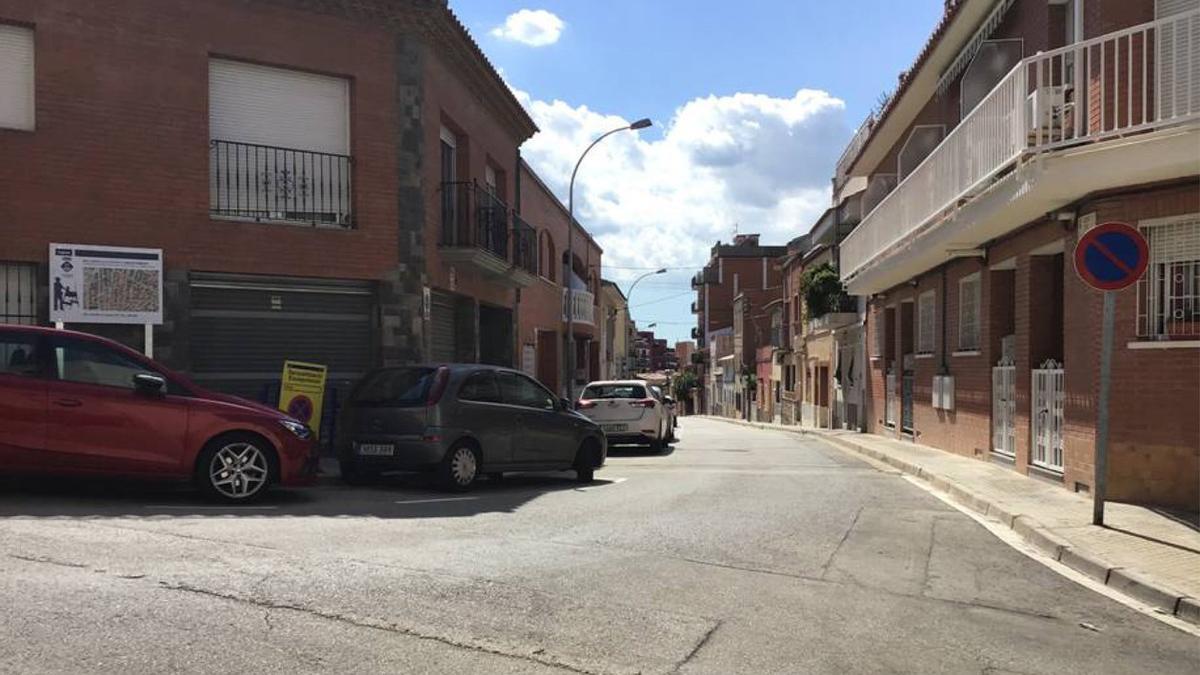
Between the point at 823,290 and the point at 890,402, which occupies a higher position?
the point at 823,290

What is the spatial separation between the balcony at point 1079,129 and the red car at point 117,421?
8612 mm

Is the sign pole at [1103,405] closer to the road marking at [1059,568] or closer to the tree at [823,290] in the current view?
the road marking at [1059,568]

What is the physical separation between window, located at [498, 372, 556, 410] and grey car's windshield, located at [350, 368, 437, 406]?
3.62ft

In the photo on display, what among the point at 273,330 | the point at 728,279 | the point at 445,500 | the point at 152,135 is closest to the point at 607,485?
the point at 445,500

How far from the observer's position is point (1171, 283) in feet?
31.0

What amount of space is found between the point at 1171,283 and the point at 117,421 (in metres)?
10.6

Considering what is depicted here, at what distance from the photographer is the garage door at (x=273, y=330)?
43.3ft

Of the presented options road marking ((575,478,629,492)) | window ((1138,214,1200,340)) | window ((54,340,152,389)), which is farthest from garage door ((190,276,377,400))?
window ((1138,214,1200,340))

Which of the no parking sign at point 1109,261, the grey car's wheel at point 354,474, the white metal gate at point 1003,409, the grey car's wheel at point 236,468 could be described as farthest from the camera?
the white metal gate at point 1003,409

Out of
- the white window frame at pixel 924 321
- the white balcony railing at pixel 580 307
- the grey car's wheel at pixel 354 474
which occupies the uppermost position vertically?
the white balcony railing at pixel 580 307

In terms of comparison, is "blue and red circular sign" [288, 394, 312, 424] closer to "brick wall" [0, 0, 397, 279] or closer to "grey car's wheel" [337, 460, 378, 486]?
"grey car's wheel" [337, 460, 378, 486]

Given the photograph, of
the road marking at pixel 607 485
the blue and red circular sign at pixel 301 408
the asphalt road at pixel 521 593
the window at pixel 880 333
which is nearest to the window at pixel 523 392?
the road marking at pixel 607 485

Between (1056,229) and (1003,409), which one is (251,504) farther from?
(1003,409)

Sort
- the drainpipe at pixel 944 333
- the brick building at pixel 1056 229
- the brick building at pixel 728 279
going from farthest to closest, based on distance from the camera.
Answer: the brick building at pixel 728 279
the drainpipe at pixel 944 333
the brick building at pixel 1056 229
